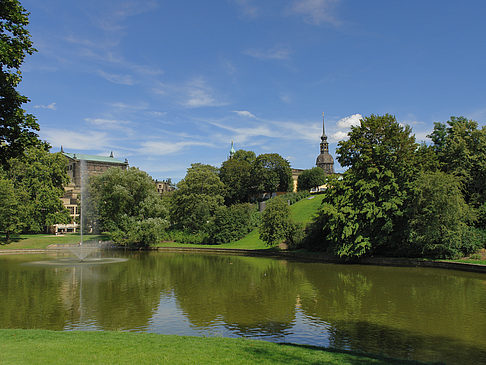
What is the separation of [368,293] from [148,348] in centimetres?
1566

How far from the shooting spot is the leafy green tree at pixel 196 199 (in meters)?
66.8

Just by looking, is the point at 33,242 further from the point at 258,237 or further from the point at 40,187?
the point at 258,237

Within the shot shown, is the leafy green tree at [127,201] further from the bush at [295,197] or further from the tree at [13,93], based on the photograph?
the tree at [13,93]

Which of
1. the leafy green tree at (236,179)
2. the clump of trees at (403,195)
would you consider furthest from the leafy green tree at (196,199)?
the clump of trees at (403,195)

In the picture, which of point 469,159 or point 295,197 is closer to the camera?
point 469,159

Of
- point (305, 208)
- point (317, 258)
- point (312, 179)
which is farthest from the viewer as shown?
point (312, 179)

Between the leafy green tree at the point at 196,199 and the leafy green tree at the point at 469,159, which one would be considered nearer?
the leafy green tree at the point at 469,159

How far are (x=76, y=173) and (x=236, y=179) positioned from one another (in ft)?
184

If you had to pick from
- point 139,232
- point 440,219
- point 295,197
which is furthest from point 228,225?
point 440,219

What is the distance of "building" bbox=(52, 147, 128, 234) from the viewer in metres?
90.1

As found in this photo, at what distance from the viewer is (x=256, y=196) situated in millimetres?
99000

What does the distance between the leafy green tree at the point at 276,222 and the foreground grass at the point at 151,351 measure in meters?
35.0

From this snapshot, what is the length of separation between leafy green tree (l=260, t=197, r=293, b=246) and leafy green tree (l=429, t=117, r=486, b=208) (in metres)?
18.3

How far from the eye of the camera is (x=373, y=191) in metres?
38.7
